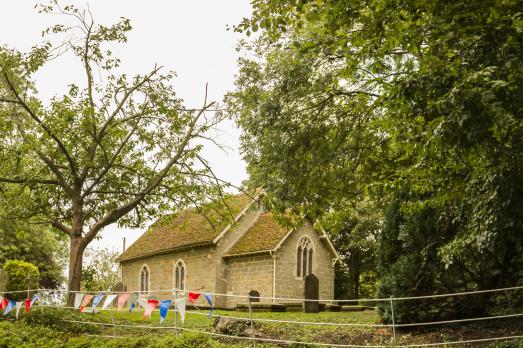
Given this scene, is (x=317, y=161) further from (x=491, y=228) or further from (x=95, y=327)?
(x=95, y=327)

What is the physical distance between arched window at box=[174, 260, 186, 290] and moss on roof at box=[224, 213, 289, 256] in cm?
360

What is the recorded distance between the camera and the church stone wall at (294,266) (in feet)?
94.3

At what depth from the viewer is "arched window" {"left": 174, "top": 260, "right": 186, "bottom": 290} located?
32.5m

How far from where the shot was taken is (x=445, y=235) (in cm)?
1489

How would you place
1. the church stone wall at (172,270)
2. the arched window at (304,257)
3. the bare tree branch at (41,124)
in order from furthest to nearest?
the church stone wall at (172,270), the arched window at (304,257), the bare tree branch at (41,124)

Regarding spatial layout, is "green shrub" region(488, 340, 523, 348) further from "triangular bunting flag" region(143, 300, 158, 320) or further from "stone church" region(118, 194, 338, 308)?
"stone church" region(118, 194, 338, 308)

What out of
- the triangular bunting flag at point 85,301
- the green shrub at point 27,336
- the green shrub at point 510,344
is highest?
the triangular bunting flag at point 85,301

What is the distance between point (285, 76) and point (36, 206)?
1099 cm

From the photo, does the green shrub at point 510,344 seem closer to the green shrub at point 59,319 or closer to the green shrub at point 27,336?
the green shrub at point 27,336

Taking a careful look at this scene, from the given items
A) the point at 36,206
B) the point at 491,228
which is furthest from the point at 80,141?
the point at 491,228

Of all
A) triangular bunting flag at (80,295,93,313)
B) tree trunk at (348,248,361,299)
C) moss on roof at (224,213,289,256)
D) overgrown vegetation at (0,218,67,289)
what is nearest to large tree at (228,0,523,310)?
triangular bunting flag at (80,295,93,313)

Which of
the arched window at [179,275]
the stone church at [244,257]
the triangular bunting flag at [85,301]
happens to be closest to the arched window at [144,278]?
the stone church at [244,257]

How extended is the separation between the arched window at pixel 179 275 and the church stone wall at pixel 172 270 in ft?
0.83

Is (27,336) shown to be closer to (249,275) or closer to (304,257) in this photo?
(249,275)
